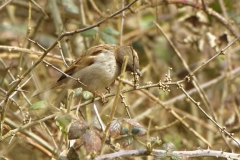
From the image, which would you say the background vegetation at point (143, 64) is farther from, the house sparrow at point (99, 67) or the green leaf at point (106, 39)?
the house sparrow at point (99, 67)

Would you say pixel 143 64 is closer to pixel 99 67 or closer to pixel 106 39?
pixel 106 39

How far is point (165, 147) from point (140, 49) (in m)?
3.99

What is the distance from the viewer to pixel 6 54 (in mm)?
4895

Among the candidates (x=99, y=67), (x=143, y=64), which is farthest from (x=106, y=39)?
(x=143, y=64)

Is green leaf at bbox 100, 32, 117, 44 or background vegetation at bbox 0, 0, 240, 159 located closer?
background vegetation at bbox 0, 0, 240, 159

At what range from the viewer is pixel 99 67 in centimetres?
363

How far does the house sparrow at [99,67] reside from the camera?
3580mm

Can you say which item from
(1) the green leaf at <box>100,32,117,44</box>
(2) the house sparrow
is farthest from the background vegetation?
(2) the house sparrow

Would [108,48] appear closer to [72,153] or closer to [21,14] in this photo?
[72,153]

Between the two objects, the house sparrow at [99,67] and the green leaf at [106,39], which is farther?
the green leaf at [106,39]

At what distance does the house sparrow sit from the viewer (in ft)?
11.7

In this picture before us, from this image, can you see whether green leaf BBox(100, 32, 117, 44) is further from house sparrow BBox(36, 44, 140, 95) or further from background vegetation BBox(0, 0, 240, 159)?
house sparrow BBox(36, 44, 140, 95)

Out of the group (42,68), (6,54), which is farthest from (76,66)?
(42,68)

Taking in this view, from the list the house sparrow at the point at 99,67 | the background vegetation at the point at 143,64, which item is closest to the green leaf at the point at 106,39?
the background vegetation at the point at 143,64
